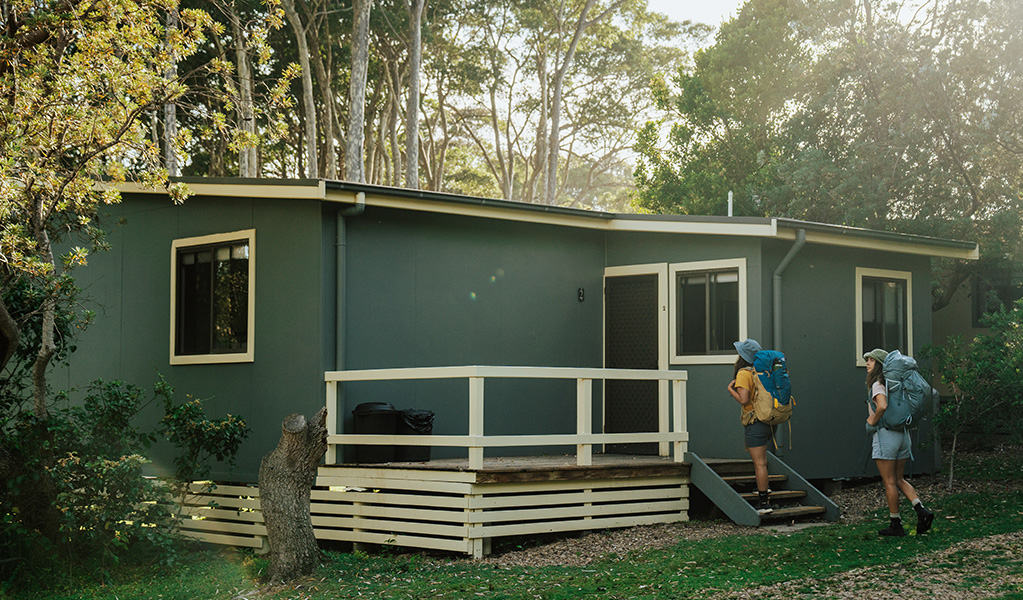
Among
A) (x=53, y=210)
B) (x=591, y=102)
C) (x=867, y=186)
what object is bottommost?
(x=53, y=210)

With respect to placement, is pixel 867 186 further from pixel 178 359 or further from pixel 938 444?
pixel 178 359

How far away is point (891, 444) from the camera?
8094 mm

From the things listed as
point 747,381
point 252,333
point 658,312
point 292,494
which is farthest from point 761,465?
point 252,333

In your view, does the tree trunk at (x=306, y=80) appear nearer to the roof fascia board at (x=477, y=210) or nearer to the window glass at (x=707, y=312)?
the roof fascia board at (x=477, y=210)

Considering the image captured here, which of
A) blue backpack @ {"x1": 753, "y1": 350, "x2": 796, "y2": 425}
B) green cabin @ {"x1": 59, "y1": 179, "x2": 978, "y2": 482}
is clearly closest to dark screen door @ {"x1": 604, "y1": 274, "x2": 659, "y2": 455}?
green cabin @ {"x1": 59, "y1": 179, "x2": 978, "y2": 482}

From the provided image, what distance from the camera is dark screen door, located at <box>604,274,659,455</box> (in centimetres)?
1123

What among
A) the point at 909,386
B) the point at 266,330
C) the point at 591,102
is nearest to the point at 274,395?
the point at 266,330

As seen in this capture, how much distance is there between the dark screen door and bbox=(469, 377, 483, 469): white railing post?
338cm

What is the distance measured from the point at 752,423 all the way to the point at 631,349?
103 inches

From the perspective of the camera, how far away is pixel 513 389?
10.7 m

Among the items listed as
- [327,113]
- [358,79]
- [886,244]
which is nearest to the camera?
[886,244]

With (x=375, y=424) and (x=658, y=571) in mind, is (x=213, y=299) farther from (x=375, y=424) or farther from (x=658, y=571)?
Answer: (x=658, y=571)

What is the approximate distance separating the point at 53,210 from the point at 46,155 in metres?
0.61

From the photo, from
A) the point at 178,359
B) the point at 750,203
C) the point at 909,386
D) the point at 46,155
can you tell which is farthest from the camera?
the point at 750,203
